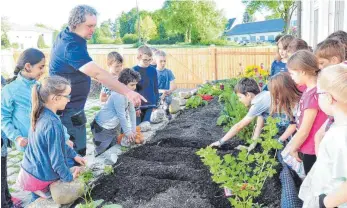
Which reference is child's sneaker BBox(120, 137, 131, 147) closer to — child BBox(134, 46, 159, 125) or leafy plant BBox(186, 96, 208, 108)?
child BBox(134, 46, 159, 125)

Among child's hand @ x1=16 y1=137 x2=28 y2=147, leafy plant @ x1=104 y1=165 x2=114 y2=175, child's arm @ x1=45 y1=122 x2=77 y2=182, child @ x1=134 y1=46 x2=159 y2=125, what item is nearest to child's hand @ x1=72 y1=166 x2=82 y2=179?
child's arm @ x1=45 y1=122 x2=77 y2=182

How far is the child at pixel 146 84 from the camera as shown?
4824 mm

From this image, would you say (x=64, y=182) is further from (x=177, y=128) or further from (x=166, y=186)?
(x=177, y=128)

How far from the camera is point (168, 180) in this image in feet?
9.86

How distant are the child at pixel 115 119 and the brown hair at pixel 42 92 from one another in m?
1.17

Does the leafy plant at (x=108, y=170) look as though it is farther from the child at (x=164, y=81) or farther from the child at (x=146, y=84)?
the child at (x=164, y=81)

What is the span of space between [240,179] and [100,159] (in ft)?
5.45

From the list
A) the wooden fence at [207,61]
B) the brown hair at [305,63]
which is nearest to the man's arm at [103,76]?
the brown hair at [305,63]

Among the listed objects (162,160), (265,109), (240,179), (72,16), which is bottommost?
(162,160)

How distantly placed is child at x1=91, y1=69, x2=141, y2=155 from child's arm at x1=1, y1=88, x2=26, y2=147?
112 cm

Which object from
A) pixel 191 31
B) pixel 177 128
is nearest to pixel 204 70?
pixel 177 128

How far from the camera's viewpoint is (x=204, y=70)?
1505cm

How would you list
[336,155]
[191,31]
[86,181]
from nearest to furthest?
[336,155] < [86,181] < [191,31]

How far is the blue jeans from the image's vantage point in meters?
3.45
